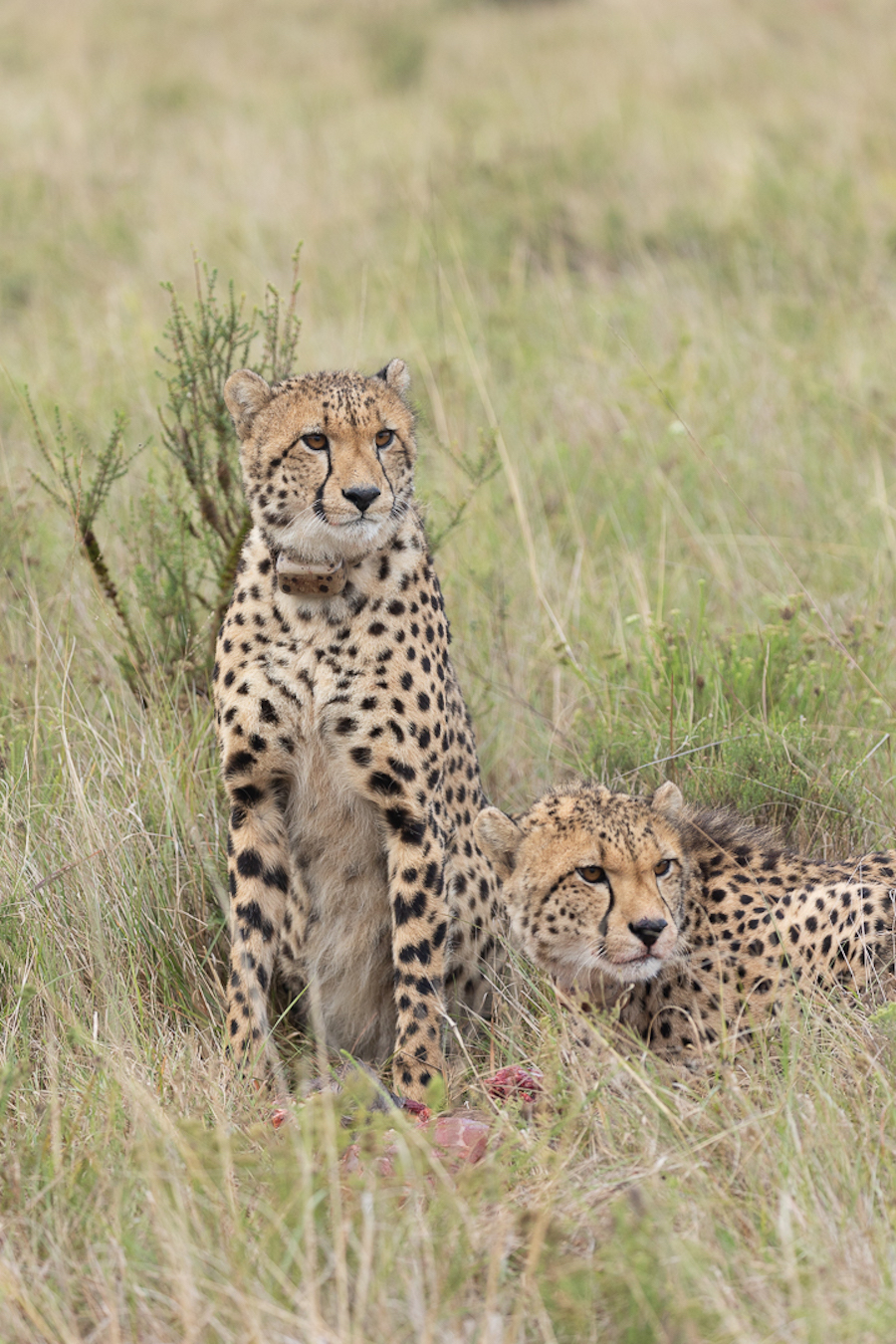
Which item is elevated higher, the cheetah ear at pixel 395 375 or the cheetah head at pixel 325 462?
the cheetah ear at pixel 395 375

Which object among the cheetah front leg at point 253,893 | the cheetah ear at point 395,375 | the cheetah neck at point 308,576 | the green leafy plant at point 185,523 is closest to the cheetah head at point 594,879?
the cheetah front leg at point 253,893

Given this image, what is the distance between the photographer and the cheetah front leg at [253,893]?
304 centimetres

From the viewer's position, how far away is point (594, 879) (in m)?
2.89

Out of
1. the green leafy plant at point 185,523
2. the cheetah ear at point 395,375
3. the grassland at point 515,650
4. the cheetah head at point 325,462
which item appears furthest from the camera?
the green leafy plant at point 185,523

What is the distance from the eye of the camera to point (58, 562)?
452 centimetres

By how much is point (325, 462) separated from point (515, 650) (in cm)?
143

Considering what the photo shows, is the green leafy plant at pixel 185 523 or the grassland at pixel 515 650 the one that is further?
the green leafy plant at pixel 185 523

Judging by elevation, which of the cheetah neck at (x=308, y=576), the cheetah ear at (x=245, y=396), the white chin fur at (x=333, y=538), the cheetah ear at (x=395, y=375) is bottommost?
the cheetah neck at (x=308, y=576)

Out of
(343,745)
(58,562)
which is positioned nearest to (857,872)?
(343,745)

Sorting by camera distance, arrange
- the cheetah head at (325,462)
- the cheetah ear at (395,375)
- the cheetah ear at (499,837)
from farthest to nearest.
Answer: the cheetah ear at (395,375), the cheetah ear at (499,837), the cheetah head at (325,462)

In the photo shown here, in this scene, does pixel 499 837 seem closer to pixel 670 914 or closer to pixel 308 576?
pixel 670 914

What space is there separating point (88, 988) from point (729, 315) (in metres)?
4.51

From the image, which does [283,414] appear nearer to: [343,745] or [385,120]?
[343,745]

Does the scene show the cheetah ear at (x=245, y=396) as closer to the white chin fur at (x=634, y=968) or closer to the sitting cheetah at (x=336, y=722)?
the sitting cheetah at (x=336, y=722)
